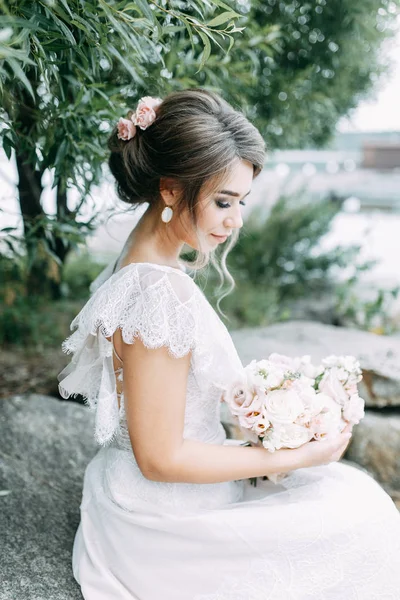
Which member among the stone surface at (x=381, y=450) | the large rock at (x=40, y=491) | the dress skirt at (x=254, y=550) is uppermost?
the dress skirt at (x=254, y=550)

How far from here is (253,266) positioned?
6.57 meters

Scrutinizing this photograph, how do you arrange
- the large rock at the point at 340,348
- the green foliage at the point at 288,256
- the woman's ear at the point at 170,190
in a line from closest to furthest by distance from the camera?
1. the woman's ear at the point at 170,190
2. the large rock at the point at 340,348
3. the green foliage at the point at 288,256

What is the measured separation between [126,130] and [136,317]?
648mm

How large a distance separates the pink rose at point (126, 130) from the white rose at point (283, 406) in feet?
2.98

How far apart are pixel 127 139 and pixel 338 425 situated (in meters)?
1.10

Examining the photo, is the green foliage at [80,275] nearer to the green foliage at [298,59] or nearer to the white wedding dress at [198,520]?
the green foliage at [298,59]

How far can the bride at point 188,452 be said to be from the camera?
1.62 meters

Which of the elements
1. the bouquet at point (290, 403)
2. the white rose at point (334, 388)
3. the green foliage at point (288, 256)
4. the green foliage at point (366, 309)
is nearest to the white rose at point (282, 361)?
the bouquet at point (290, 403)

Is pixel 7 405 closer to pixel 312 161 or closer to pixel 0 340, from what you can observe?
pixel 0 340

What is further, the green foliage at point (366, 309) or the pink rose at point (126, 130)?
the green foliage at point (366, 309)

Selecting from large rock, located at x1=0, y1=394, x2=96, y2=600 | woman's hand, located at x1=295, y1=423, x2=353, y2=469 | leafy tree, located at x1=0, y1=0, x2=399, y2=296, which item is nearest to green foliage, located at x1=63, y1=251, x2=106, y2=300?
leafy tree, located at x1=0, y1=0, x2=399, y2=296

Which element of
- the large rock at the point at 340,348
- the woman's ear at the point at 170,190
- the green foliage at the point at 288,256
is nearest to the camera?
the woman's ear at the point at 170,190

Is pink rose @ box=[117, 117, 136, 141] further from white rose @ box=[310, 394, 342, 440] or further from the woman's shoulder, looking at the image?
white rose @ box=[310, 394, 342, 440]

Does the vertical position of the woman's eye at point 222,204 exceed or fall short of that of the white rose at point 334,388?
it exceeds it
